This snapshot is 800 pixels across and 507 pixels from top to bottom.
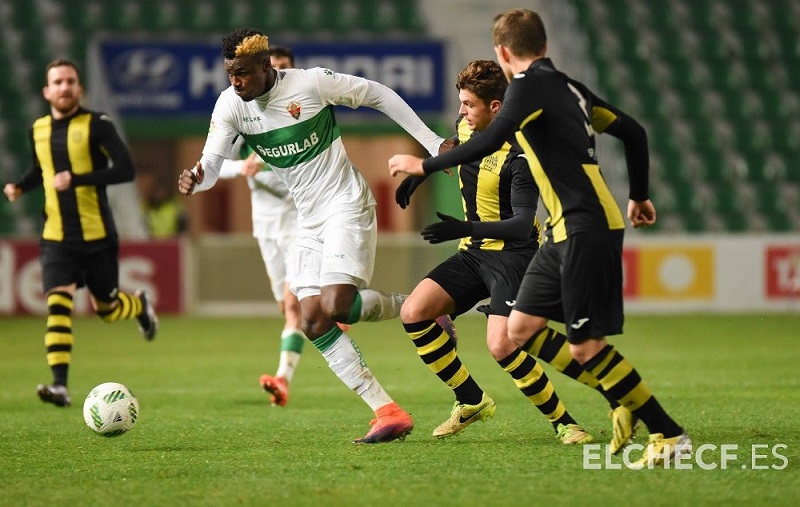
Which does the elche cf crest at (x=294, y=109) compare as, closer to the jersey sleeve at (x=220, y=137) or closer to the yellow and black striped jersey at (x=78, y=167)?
the jersey sleeve at (x=220, y=137)

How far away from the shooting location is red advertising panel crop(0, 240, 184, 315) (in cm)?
1430

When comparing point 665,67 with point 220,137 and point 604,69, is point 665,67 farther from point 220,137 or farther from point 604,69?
point 220,137

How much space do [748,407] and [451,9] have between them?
11.9 metres

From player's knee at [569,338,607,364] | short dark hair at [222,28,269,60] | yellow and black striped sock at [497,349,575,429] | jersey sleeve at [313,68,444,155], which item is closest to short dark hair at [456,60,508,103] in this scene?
jersey sleeve at [313,68,444,155]

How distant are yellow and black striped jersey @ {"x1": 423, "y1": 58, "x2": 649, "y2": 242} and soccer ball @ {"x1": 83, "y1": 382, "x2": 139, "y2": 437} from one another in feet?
6.64

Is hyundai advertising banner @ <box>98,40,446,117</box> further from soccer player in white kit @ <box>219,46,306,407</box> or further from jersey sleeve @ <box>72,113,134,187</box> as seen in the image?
jersey sleeve @ <box>72,113,134,187</box>

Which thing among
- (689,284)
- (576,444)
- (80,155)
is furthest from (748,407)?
(689,284)

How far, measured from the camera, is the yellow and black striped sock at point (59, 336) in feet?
25.0

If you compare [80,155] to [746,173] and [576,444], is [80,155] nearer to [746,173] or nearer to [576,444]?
[576,444]

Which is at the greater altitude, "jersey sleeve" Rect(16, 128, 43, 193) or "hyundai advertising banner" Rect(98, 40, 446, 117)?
"hyundai advertising banner" Rect(98, 40, 446, 117)

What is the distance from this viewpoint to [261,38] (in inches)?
228

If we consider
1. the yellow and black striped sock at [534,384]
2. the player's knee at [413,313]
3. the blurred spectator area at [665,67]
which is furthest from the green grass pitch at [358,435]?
the blurred spectator area at [665,67]

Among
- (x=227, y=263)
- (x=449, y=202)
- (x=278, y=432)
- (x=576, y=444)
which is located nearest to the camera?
(x=576, y=444)

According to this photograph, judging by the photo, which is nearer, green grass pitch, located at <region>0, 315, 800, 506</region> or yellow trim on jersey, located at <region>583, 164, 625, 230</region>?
green grass pitch, located at <region>0, 315, 800, 506</region>
